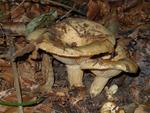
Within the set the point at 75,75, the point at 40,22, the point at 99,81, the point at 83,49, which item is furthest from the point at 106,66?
the point at 40,22

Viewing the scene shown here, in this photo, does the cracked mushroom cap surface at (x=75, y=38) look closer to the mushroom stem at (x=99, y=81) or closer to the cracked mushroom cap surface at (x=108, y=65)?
the cracked mushroom cap surface at (x=108, y=65)

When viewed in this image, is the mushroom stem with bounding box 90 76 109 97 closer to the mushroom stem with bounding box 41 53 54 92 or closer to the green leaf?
the mushroom stem with bounding box 41 53 54 92

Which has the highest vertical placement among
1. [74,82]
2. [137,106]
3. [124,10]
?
[124,10]

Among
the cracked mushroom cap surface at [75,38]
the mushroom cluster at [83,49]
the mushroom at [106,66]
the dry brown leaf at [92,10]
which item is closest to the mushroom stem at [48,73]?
the mushroom cluster at [83,49]

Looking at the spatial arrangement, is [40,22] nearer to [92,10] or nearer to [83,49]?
[83,49]

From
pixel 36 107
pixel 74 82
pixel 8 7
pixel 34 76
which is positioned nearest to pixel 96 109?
pixel 74 82

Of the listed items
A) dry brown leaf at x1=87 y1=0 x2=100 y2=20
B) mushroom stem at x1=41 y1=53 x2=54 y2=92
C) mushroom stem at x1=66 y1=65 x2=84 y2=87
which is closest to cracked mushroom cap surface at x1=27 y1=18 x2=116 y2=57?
mushroom stem at x1=66 y1=65 x2=84 y2=87

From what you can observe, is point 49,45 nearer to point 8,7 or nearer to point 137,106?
point 137,106
